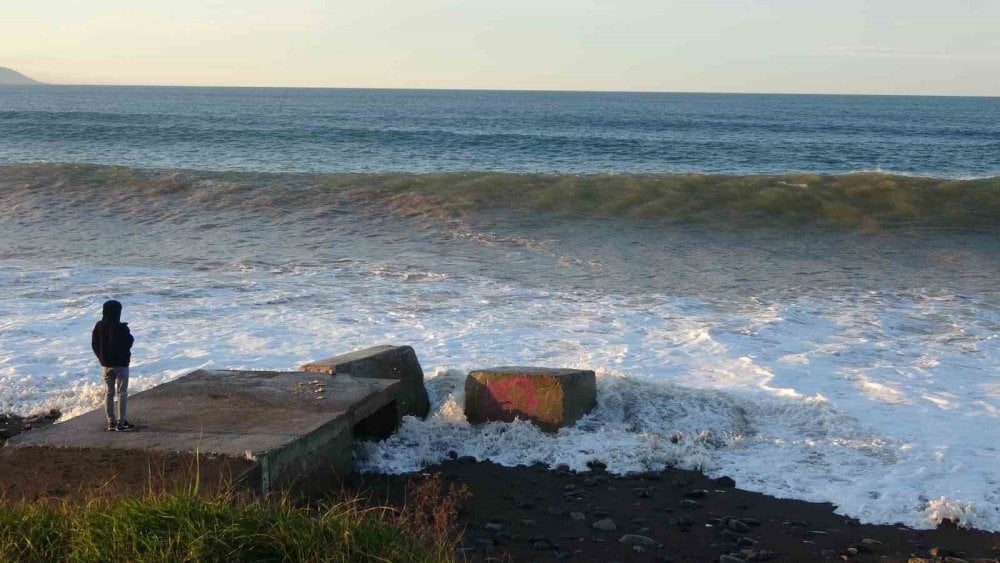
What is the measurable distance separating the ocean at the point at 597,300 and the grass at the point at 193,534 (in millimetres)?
2491

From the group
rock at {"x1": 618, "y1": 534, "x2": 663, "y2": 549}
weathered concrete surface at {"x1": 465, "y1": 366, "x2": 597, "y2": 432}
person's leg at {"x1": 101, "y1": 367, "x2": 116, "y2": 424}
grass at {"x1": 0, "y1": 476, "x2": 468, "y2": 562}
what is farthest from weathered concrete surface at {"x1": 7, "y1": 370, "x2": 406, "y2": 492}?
rock at {"x1": 618, "y1": 534, "x2": 663, "y2": 549}

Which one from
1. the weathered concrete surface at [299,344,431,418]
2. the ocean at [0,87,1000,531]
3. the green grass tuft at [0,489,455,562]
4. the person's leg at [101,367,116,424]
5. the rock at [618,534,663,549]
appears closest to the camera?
the green grass tuft at [0,489,455,562]

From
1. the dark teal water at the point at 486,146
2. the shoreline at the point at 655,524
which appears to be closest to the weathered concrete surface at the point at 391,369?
the shoreline at the point at 655,524

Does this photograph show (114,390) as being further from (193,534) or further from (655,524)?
(655,524)

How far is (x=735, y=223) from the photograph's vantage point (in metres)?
20.0

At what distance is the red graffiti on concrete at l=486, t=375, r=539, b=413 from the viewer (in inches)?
288

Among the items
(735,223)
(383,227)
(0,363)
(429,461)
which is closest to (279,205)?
(383,227)

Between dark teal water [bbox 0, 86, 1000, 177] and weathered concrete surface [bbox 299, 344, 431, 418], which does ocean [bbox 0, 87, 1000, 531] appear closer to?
weathered concrete surface [bbox 299, 344, 431, 418]

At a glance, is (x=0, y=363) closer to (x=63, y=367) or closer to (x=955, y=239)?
(x=63, y=367)

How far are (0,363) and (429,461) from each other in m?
4.82

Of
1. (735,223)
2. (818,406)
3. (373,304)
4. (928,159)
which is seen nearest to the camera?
(818,406)

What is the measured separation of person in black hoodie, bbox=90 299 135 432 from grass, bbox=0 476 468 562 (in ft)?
5.90

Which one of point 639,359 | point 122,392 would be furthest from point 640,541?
point 639,359

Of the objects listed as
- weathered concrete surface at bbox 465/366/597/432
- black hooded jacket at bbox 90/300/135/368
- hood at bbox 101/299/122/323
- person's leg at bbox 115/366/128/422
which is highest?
hood at bbox 101/299/122/323
